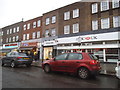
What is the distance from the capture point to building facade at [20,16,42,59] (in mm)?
23375

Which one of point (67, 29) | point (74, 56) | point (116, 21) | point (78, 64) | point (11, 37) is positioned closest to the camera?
A: point (78, 64)

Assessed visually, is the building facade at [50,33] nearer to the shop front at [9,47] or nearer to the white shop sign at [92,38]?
the white shop sign at [92,38]

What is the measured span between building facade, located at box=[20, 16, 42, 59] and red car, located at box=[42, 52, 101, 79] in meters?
15.0

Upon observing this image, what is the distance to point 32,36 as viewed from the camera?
82.1 feet

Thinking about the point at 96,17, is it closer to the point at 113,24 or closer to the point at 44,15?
the point at 113,24

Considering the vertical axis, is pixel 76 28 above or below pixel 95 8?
below

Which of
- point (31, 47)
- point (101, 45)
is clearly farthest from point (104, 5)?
point (31, 47)

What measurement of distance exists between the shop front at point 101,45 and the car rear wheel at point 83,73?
9107mm

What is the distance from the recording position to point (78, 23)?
58.2 feet

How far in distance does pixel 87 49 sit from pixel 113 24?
5.06 meters

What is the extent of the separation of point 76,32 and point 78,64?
1176cm

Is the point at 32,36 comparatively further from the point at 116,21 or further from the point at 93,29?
the point at 116,21

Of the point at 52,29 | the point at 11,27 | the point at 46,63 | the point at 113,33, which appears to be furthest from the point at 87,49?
the point at 11,27

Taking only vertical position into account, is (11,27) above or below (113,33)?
above
